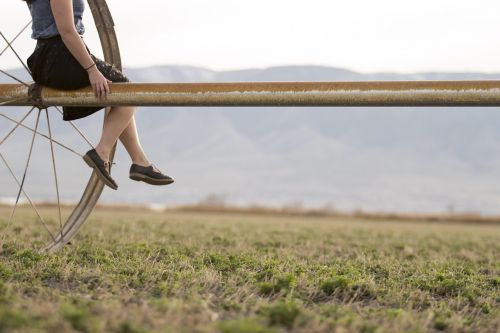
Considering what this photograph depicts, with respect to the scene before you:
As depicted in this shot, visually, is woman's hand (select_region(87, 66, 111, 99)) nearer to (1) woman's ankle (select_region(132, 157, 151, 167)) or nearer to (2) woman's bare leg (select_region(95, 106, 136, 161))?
(2) woman's bare leg (select_region(95, 106, 136, 161))

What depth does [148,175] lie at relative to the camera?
592cm

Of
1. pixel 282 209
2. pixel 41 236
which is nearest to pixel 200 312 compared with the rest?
pixel 41 236

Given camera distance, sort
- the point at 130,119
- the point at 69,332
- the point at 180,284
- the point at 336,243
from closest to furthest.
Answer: the point at 69,332 → the point at 180,284 → the point at 130,119 → the point at 336,243

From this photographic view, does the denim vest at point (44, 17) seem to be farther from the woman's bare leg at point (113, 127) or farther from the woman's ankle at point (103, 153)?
the woman's ankle at point (103, 153)

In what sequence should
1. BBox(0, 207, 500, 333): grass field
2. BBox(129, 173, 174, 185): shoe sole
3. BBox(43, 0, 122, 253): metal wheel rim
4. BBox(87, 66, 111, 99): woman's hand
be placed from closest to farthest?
1. BBox(0, 207, 500, 333): grass field
2. BBox(87, 66, 111, 99): woman's hand
3. BBox(129, 173, 174, 185): shoe sole
4. BBox(43, 0, 122, 253): metal wheel rim

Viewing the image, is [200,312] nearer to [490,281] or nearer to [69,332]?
[69,332]

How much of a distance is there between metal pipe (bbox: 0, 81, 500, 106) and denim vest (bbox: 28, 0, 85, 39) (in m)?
0.45

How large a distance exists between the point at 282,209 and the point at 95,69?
3829 centimetres

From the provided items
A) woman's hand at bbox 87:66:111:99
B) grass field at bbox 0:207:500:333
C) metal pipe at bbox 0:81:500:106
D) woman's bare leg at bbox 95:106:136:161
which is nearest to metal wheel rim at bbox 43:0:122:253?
grass field at bbox 0:207:500:333

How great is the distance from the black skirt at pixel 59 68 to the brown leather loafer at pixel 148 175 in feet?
2.35

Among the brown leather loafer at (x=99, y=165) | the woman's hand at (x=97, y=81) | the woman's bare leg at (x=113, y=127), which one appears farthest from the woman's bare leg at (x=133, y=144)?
the woman's hand at (x=97, y=81)

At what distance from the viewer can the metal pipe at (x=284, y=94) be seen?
5320 millimetres

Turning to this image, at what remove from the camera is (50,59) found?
18.7ft

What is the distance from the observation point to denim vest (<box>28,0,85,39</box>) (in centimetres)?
561
